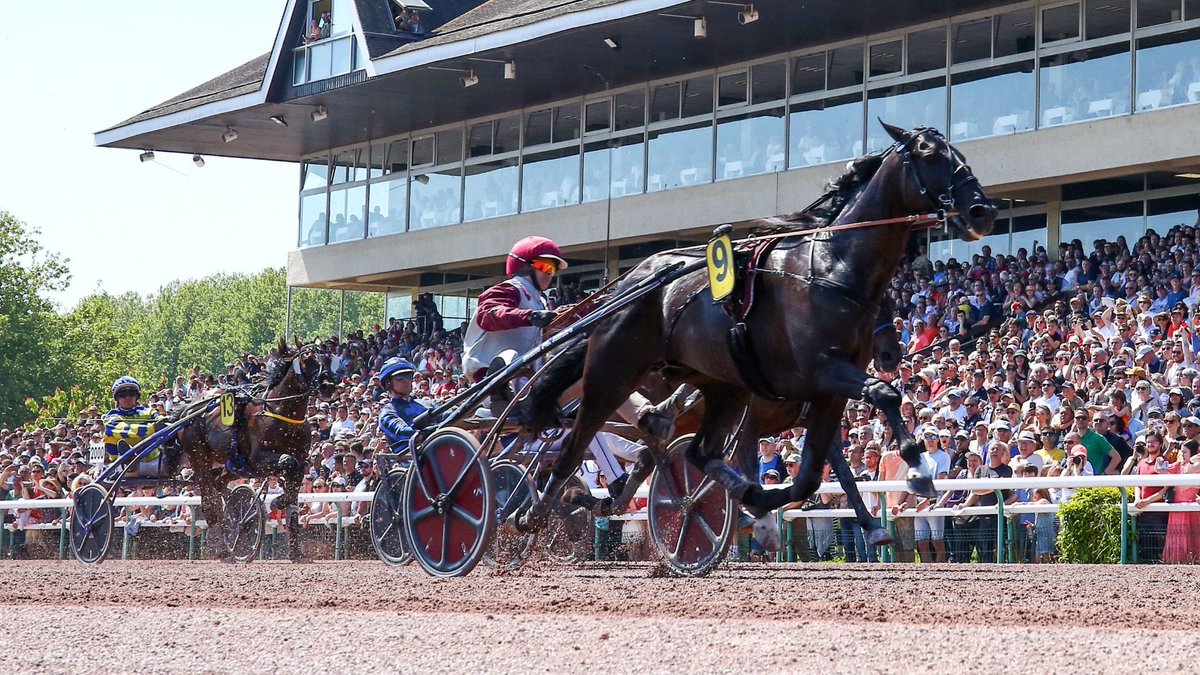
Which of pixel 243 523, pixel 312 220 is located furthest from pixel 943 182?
pixel 312 220

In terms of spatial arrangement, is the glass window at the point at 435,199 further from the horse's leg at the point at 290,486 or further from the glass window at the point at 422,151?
the horse's leg at the point at 290,486

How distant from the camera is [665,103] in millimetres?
29688

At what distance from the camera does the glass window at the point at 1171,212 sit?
75.9 feet

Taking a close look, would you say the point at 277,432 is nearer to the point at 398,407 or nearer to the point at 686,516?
the point at 398,407

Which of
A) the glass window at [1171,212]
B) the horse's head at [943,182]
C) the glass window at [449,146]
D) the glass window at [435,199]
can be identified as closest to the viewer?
the horse's head at [943,182]

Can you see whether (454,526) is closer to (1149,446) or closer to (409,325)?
(1149,446)

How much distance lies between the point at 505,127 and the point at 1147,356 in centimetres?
1916

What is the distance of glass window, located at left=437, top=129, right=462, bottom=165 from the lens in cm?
3406

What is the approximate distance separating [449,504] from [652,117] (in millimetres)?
20875

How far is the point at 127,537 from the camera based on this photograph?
2023 centimetres

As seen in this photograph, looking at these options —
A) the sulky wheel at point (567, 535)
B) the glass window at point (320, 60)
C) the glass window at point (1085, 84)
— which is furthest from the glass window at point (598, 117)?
the sulky wheel at point (567, 535)

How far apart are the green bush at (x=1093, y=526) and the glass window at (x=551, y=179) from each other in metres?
18.8

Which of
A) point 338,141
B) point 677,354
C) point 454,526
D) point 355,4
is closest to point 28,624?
point 454,526

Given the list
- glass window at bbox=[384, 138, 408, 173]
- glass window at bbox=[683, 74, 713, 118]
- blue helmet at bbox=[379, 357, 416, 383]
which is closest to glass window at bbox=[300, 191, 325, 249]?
glass window at bbox=[384, 138, 408, 173]
